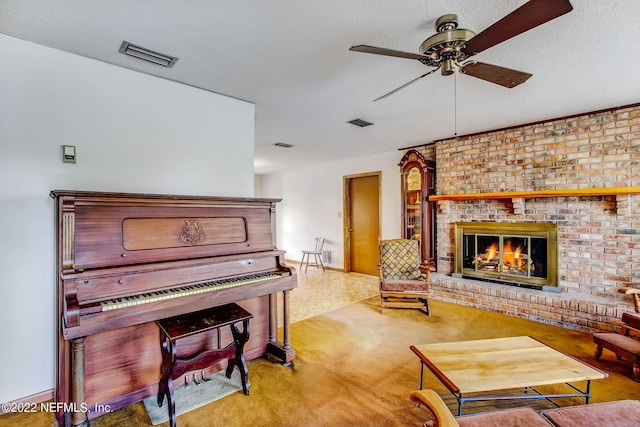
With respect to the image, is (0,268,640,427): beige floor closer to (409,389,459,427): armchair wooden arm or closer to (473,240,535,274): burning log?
(473,240,535,274): burning log

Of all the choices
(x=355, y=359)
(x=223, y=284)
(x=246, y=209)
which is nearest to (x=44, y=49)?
(x=246, y=209)

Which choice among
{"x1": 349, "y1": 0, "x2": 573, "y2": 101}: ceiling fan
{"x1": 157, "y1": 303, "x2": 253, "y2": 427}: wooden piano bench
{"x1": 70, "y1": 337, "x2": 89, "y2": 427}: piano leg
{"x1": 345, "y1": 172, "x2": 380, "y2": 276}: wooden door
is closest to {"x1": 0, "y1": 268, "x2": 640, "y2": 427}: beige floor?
{"x1": 157, "y1": 303, "x2": 253, "y2": 427}: wooden piano bench

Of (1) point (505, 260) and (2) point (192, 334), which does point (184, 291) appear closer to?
(2) point (192, 334)

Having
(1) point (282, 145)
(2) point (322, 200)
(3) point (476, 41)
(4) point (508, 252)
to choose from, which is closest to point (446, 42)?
(3) point (476, 41)

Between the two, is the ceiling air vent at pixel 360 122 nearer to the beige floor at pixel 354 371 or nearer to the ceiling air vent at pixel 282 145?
the ceiling air vent at pixel 282 145

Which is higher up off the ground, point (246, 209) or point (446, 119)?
point (446, 119)

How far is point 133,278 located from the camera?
192cm

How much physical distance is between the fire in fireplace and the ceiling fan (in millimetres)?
2662

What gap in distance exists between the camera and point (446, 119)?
149 inches

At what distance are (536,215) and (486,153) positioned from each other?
104cm

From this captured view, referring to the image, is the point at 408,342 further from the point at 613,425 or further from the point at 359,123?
the point at 359,123

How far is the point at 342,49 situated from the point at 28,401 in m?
3.17

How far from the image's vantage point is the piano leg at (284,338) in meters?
2.59

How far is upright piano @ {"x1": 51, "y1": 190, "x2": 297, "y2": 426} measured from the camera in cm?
174
